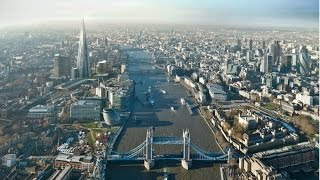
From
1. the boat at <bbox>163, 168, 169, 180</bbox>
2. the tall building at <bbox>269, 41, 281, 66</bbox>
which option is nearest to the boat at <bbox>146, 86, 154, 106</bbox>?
the boat at <bbox>163, 168, 169, 180</bbox>

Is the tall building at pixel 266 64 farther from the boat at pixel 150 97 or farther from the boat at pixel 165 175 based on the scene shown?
the boat at pixel 165 175

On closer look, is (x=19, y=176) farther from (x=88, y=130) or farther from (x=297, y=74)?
(x=297, y=74)

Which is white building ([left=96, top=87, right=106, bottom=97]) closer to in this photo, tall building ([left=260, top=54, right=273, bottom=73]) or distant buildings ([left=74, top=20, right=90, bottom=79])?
distant buildings ([left=74, top=20, right=90, bottom=79])

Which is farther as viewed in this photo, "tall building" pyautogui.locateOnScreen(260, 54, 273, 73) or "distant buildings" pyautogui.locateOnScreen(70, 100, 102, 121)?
"tall building" pyautogui.locateOnScreen(260, 54, 273, 73)

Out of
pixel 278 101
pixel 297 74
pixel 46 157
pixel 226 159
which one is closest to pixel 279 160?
pixel 226 159

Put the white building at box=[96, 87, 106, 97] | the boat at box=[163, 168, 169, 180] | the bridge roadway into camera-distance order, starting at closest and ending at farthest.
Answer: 1. the boat at box=[163, 168, 169, 180]
2. the bridge roadway
3. the white building at box=[96, 87, 106, 97]

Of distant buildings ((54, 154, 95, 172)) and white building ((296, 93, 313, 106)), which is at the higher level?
white building ((296, 93, 313, 106))

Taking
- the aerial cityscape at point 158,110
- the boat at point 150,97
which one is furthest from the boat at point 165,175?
the boat at point 150,97
